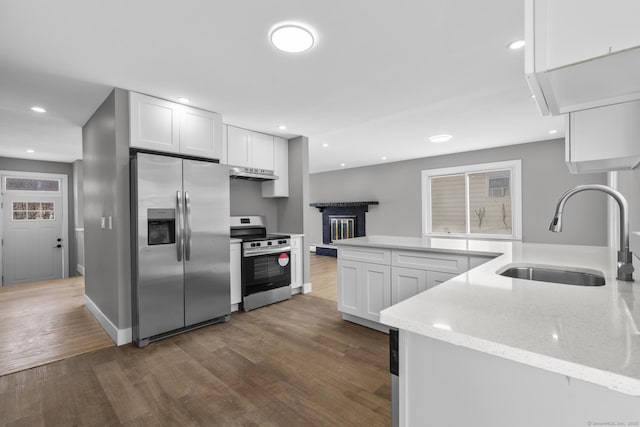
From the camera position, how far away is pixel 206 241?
10.5 ft

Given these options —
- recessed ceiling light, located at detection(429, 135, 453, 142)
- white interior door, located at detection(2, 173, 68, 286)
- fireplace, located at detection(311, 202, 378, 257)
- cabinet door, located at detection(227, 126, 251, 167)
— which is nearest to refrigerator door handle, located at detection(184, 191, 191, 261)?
cabinet door, located at detection(227, 126, 251, 167)

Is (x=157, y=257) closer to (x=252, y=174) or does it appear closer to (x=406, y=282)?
(x=252, y=174)

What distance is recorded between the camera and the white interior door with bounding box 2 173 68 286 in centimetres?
552

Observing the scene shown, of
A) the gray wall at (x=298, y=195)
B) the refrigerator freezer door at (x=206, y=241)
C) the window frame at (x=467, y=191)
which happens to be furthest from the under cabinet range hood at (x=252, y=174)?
the window frame at (x=467, y=191)

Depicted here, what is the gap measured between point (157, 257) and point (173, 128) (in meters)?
1.31

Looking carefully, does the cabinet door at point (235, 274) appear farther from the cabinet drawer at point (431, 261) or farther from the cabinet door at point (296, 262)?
the cabinet drawer at point (431, 261)

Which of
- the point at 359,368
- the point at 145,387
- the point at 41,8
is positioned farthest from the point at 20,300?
the point at 359,368

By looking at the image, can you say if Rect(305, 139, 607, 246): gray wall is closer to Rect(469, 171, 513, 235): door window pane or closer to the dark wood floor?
Rect(469, 171, 513, 235): door window pane

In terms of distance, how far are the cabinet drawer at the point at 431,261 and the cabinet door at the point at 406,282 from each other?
0.16 ft

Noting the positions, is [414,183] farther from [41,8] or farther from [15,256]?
[15,256]

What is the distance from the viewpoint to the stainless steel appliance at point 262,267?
373 centimetres

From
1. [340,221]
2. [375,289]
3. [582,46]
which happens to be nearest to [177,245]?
[375,289]

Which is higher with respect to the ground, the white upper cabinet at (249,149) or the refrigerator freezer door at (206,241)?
the white upper cabinet at (249,149)

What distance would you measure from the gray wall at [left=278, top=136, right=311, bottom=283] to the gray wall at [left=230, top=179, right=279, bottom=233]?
0.73 ft
